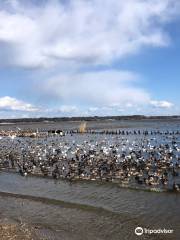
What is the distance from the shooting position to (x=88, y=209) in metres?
24.9

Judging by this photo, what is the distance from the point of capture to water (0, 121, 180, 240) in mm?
20734

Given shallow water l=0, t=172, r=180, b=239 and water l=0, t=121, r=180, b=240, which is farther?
shallow water l=0, t=172, r=180, b=239

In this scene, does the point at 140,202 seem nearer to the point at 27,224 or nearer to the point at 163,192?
the point at 163,192

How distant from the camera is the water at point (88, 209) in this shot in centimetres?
2073

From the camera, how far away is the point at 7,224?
21.2m

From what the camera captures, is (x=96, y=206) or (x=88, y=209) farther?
(x=96, y=206)

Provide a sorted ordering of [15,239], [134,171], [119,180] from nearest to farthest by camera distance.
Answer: [15,239] → [119,180] → [134,171]

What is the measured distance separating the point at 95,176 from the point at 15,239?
16.4m

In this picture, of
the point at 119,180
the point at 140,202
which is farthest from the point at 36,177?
the point at 140,202

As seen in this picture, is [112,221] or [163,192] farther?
[163,192]

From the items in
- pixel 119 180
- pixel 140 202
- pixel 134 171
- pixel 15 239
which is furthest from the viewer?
pixel 134 171

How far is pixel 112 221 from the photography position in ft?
72.8

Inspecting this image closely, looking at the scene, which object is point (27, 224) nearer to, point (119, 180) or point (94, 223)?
point (94, 223)

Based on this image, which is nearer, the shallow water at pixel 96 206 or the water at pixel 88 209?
the water at pixel 88 209
